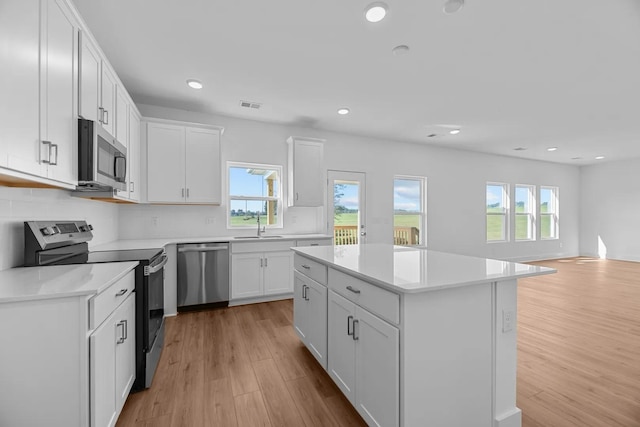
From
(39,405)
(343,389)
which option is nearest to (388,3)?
(343,389)

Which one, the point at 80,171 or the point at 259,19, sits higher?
the point at 259,19

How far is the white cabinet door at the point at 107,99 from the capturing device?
88.3 inches

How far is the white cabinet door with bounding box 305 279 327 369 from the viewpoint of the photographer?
208cm

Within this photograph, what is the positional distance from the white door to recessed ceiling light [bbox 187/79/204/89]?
249 centimetres

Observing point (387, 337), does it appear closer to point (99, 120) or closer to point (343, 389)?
point (343, 389)

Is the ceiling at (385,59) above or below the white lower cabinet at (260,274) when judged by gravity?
above

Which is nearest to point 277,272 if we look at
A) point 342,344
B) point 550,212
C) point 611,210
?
point 342,344

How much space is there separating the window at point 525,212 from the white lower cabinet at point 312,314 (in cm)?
723

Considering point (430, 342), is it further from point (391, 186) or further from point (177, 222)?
point (391, 186)

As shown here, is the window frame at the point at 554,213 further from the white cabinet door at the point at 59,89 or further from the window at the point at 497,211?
the white cabinet door at the point at 59,89

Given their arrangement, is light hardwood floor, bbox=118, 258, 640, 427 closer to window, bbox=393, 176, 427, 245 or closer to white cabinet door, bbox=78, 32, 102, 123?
white cabinet door, bbox=78, 32, 102, 123

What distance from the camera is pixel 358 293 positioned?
1.64m

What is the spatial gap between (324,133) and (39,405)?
4.68 m

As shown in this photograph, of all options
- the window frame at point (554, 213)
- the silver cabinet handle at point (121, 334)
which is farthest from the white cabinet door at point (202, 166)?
the window frame at point (554, 213)
